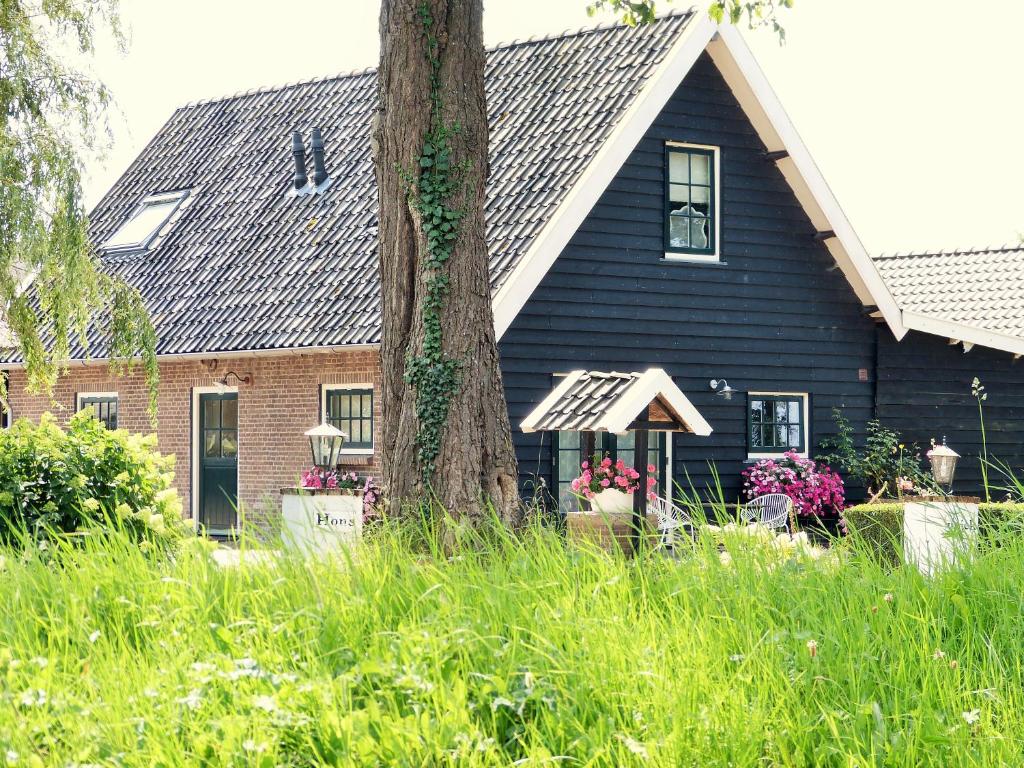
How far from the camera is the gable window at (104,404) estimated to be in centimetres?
2242

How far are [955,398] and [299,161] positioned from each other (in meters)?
10.3

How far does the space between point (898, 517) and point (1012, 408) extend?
10189 millimetres

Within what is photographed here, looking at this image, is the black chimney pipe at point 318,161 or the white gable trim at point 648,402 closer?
the white gable trim at point 648,402

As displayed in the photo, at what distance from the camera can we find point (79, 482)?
371 inches

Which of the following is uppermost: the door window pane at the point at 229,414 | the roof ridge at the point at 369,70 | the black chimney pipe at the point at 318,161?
the roof ridge at the point at 369,70

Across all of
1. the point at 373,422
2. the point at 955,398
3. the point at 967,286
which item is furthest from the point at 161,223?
the point at 967,286

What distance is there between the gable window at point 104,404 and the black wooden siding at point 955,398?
1137 cm

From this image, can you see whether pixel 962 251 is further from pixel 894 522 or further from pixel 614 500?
pixel 614 500

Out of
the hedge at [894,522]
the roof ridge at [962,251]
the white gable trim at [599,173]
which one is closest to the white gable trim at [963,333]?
the white gable trim at [599,173]

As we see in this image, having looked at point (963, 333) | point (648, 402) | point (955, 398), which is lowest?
point (648, 402)

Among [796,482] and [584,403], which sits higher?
[584,403]

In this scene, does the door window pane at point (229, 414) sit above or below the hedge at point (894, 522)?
above

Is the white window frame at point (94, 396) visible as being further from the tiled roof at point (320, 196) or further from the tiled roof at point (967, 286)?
the tiled roof at point (967, 286)

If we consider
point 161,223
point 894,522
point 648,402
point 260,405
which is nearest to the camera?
point 648,402
